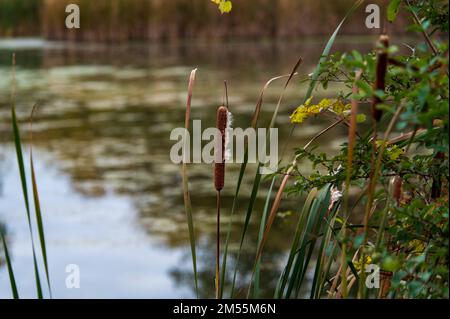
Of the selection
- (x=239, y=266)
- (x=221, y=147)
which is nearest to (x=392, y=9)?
(x=221, y=147)

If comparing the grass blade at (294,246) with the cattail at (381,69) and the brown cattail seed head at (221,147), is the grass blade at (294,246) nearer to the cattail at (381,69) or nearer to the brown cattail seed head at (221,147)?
the brown cattail seed head at (221,147)

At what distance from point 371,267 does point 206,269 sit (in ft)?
14.8

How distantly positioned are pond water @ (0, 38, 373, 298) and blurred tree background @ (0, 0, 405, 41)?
153cm

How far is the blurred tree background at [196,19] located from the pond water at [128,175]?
1.53m

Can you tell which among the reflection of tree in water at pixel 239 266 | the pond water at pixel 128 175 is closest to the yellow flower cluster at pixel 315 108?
Answer: the pond water at pixel 128 175

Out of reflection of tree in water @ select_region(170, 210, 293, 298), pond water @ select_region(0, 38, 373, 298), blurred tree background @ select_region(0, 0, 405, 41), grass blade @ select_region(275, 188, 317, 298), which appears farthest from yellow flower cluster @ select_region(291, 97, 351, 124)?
blurred tree background @ select_region(0, 0, 405, 41)

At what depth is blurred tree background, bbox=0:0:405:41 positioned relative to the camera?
17609 millimetres

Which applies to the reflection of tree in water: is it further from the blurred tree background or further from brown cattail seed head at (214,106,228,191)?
the blurred tree background

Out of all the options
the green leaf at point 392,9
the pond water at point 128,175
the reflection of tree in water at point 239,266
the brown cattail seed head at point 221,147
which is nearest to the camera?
the brown cattail seed head at point 221,147

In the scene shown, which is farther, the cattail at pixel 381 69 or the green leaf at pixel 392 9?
the green leaf at pixel 392 9

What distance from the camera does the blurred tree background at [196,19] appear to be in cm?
1761

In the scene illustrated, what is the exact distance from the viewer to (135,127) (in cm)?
1054
